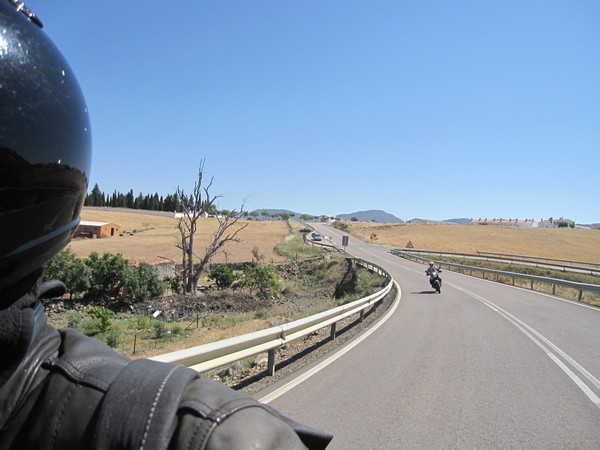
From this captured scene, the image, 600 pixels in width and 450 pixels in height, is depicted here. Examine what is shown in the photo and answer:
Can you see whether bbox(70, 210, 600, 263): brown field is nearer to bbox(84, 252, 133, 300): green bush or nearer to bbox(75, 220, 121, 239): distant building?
bbox(75, 220, 121, 239): distant building

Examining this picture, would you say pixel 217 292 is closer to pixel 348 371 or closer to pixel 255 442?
pixel 348 371

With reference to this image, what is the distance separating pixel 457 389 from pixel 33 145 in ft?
19.1

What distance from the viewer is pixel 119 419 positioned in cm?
96

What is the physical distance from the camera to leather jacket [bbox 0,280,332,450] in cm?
93

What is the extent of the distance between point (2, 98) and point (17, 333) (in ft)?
2.07

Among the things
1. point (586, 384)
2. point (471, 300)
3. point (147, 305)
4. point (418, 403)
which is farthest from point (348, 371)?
point (147, 305)

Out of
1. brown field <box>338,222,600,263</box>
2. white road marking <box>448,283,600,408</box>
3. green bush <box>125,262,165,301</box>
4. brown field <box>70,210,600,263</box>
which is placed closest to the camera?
white road marking <box>448,283,600,408</box>

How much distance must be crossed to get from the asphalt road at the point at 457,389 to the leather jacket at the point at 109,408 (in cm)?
326

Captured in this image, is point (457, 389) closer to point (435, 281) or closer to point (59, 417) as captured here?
point (59, 417)

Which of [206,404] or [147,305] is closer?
[206,404]

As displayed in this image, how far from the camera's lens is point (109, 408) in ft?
3.22

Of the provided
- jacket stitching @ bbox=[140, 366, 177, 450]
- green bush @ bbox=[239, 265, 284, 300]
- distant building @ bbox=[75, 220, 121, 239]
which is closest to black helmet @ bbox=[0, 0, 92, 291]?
jacket stitching @ bbox=[140, 366, 177, 450]

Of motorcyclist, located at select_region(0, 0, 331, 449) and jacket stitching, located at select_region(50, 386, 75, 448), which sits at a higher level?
motorcyclist, located at select_region(0, 0, 331, 449)

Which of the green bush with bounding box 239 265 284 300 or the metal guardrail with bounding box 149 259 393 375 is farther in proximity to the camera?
the green bush with bounding box 239 265 284 300
